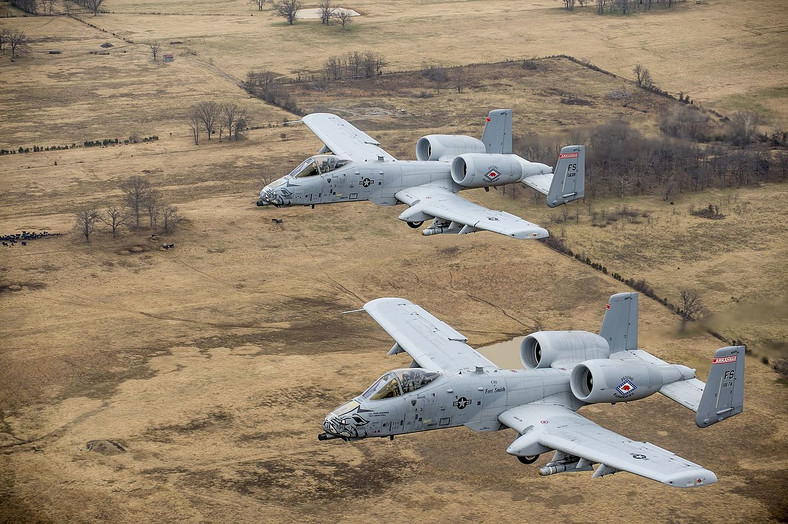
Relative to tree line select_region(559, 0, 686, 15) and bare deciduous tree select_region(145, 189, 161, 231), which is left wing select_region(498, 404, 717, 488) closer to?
bare deciduous tree select_region(145, 189, 161, 231)

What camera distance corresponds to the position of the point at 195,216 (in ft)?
254

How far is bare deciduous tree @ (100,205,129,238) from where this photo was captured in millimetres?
74375

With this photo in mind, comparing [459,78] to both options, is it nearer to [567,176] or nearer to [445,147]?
[445,147]

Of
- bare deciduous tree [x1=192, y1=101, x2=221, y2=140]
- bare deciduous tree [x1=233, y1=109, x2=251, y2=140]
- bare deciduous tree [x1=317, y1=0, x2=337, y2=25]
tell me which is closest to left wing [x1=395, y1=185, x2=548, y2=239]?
bare deciduous tree [x1=233, y1=109, x2=251, y2=140]

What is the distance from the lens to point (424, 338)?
157 feet

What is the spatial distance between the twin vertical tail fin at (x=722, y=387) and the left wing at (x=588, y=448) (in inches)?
103

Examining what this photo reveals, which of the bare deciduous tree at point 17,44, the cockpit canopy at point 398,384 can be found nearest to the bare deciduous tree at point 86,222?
the cockpit canopy at point 398,384

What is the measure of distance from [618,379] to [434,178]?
75.0ft

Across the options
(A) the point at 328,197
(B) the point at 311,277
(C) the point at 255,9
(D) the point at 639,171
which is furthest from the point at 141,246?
(C) the point at 255,9

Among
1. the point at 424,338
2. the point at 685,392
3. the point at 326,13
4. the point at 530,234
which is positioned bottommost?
the point at 685,392

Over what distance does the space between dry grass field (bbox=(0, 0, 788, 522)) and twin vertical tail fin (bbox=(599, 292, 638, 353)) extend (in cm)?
590

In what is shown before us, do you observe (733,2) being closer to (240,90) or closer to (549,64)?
(549,64)

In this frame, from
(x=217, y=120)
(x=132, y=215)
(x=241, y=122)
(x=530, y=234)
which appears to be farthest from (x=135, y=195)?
(x=530, y=234)

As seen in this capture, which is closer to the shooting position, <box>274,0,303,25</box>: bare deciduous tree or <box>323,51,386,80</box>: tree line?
<box>323,51,386,80</box>: tree line
